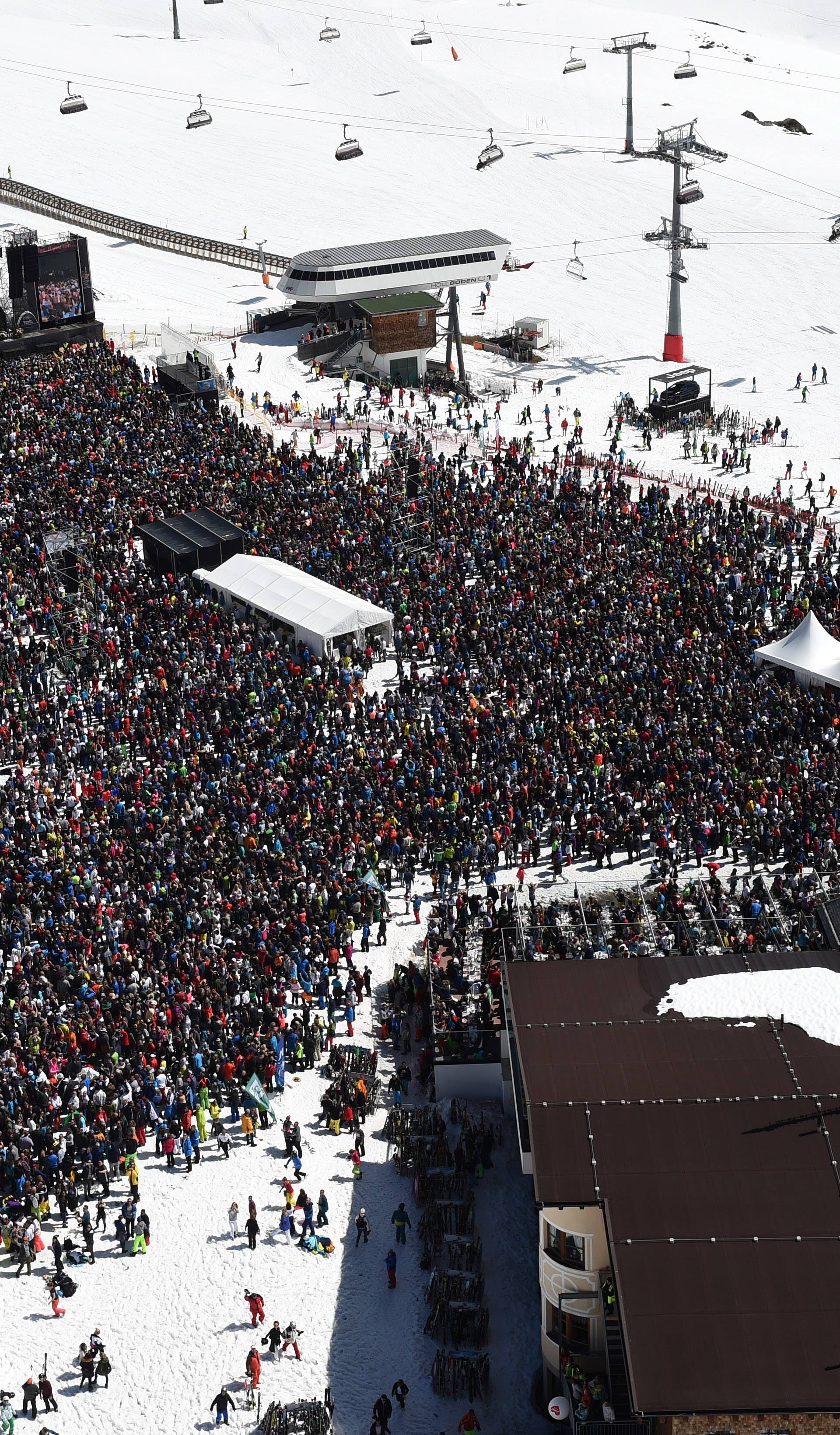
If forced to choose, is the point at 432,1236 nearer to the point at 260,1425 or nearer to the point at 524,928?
the point at 260,1425

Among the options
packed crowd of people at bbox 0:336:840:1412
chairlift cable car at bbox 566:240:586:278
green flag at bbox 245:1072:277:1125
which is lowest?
green flag at bbox 245:1072:277:1125

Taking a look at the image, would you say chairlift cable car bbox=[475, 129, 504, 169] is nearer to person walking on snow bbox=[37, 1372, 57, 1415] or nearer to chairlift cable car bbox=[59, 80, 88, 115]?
chairlift cable car bbox=[59, 80, 88, 115]

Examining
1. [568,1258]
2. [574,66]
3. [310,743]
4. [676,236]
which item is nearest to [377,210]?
[676,236]

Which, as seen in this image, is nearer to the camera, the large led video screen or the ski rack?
the large led video screen

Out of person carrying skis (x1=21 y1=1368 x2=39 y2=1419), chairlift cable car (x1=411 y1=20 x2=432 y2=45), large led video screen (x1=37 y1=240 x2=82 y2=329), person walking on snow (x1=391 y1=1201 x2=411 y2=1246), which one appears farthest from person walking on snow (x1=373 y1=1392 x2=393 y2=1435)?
chairlift cable car (x1=411 y1=20 x2=432 y2=45)

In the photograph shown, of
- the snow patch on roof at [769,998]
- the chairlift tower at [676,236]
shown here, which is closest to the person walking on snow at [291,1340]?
the snow patch on roof at [769,998]

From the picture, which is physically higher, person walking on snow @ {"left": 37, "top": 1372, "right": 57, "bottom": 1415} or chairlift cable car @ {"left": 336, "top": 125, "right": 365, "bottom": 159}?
chairlift cable car @ {"left": 336, "top": 125, "right": 365, "bottom": 159}

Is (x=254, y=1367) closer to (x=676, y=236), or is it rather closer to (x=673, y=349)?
(x=676, y=236)

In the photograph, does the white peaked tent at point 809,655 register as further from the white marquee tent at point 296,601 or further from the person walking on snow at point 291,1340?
the person walking on snow at point 291,1340
